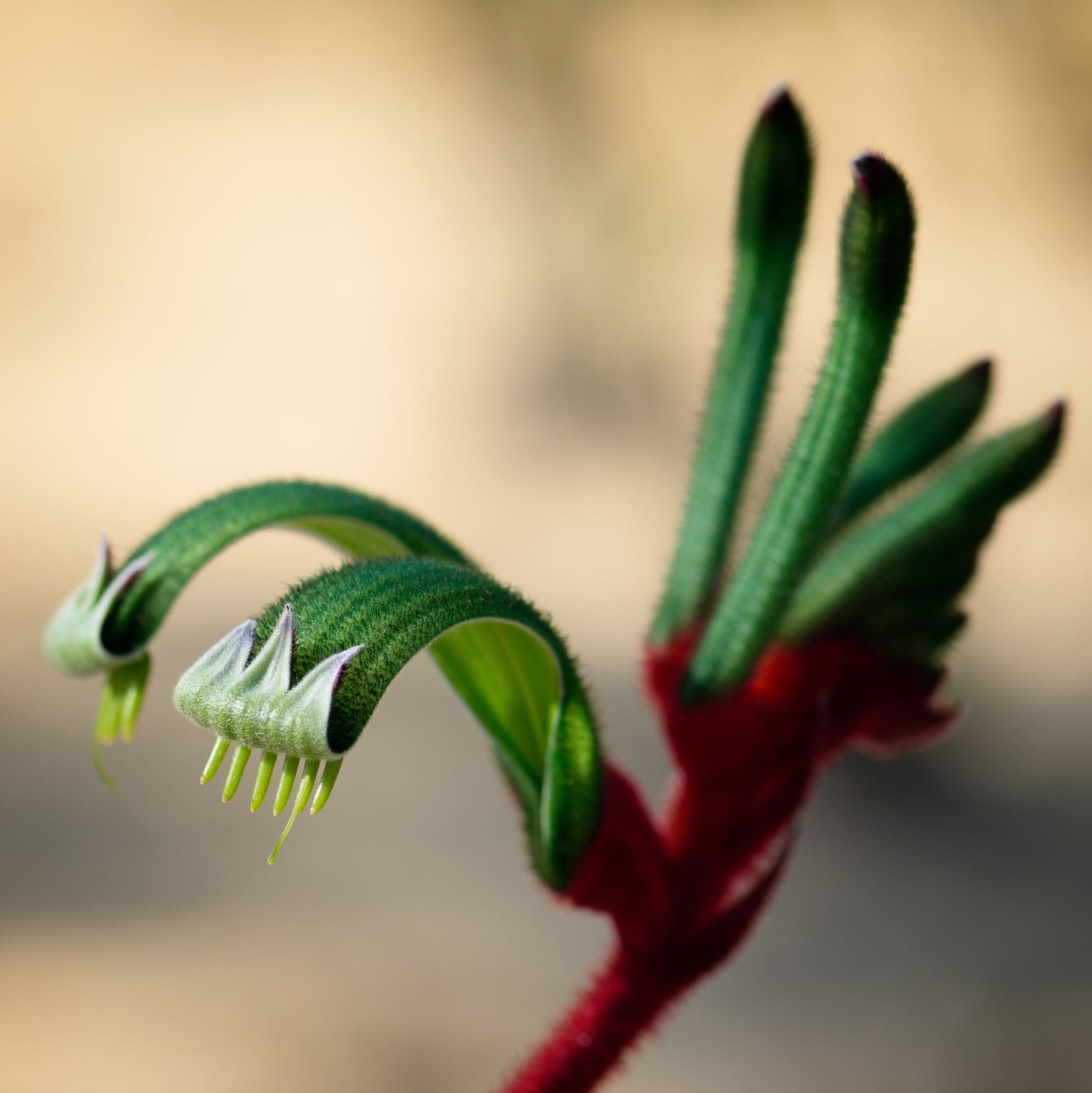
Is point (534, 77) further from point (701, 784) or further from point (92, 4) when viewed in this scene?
point (701, 784)

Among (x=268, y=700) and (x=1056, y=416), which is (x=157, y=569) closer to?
(x=268, y=700)

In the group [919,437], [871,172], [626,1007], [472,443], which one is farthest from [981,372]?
[472,443]

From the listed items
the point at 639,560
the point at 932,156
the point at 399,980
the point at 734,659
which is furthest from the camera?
the point at 639,560

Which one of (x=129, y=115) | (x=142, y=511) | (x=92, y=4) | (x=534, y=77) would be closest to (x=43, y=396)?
(x=142, y=511)

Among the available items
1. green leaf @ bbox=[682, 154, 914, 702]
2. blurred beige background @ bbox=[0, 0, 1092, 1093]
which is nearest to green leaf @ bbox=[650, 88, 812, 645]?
green leaf @ bbox=[682, 154, 914, 702]

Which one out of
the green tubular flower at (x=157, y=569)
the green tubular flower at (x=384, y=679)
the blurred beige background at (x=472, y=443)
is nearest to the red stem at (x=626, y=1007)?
the green tubular flower at (x=384, y=679)

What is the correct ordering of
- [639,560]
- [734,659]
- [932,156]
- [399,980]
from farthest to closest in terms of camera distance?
[639,560], [932,156], [399,980], [734,659]

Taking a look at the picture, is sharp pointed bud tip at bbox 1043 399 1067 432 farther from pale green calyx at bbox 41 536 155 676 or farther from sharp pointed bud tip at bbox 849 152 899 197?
pale green calyx at bbox 41 536 155 676

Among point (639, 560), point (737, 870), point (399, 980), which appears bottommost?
point (399, 980)

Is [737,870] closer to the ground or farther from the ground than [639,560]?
farther from the ground
